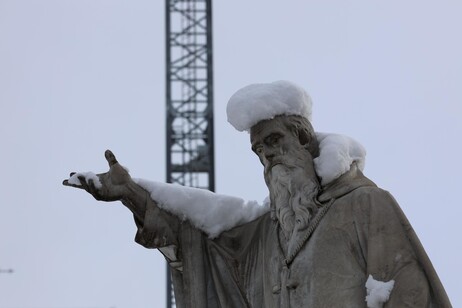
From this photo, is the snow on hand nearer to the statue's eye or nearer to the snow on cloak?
the snow on cloak

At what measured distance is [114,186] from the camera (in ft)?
43.8

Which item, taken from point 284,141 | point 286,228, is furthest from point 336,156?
point 286,228

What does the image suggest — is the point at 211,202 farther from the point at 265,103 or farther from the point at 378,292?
the point at 378,292

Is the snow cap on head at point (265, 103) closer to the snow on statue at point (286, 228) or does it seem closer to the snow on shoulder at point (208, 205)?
the snow on statue at point (286, 228)

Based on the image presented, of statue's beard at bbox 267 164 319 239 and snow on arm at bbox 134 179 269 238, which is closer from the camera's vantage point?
statue's beard at bbox 267 164 319 239

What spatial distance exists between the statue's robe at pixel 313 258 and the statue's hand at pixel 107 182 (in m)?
0.30

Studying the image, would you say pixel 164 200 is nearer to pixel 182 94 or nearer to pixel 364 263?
pixel 364 263

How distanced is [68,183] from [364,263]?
2273mm

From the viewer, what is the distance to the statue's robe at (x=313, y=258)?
12.6 metres

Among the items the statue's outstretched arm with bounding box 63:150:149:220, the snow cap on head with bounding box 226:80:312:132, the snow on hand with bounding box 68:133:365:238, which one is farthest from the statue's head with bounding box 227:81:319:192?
the statue's outstretched arm with bounding box 63:150:149:220

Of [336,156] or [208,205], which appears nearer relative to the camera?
[336,156]

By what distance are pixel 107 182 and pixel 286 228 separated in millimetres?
1364

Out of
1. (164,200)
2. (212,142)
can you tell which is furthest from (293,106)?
(212,142)

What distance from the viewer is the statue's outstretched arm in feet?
43.5
